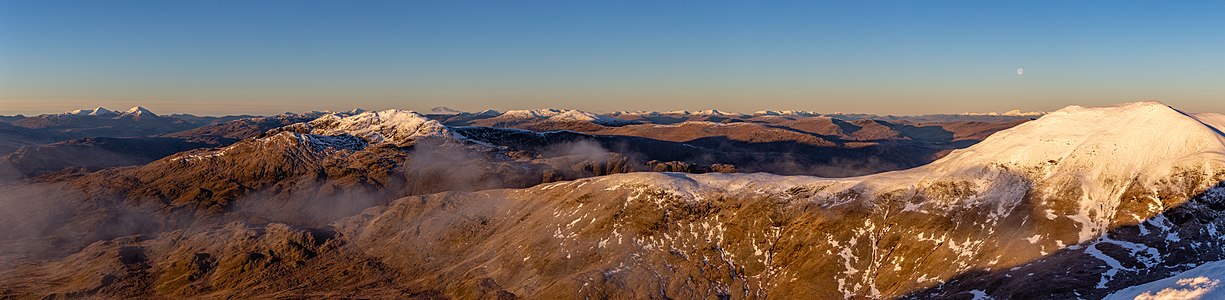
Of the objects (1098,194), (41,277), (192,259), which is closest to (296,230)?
(192,259)

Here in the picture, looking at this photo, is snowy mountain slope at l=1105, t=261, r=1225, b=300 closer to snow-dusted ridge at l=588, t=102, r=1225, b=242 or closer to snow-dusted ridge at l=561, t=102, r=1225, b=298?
snow-dusted ridge at l=561, t=102, r=1225, b=298

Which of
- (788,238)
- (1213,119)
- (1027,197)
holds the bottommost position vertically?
(788,238)

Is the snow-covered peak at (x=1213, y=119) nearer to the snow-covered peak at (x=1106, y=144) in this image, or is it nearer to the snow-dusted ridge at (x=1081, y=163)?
the snow-dusted ridge at (x=1081, y=163)

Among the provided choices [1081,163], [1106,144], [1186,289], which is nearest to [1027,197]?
[1081,163]

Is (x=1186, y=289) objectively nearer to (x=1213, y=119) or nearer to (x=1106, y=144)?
(x=1106, y=144)

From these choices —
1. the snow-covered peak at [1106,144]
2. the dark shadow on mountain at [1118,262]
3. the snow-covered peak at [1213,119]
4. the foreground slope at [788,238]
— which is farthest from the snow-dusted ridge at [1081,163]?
the dark shadow on mountain at [1118,262]

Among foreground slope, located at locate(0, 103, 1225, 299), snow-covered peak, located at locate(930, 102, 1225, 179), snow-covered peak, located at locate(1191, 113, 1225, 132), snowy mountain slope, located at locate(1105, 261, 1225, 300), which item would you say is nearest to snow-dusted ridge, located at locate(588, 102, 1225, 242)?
snow-covered peak, located at locate(930, 102, 1225, 179)
